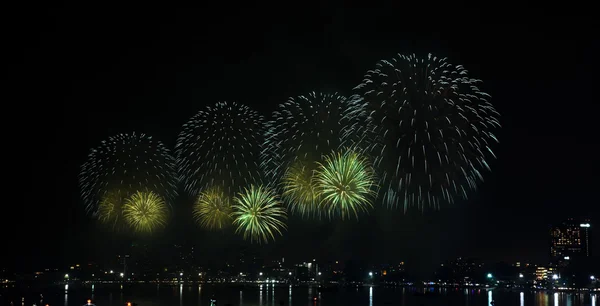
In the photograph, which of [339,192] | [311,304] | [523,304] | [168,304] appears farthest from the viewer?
[523,304]

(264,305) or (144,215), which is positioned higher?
(144,215)

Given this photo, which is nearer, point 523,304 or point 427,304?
point 427,304

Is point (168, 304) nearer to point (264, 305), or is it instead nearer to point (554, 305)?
point (264, 305)

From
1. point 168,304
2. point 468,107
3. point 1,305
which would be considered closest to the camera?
point 468,107

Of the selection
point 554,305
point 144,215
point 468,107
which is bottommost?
point 554,305

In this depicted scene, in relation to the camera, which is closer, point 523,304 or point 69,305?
point 69,305

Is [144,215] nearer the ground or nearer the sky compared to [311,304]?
nearer the sky

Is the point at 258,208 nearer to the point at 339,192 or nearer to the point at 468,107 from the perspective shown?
the point at 339,192

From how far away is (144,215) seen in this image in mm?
129375

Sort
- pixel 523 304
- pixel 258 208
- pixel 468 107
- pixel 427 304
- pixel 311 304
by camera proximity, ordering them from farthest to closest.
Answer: pixel 523 304 < pixel 427 304 < pixel 311 304 < pixel 258 208 < pixel 468 107

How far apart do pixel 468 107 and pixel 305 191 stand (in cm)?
2856

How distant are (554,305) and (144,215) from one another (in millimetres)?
120374

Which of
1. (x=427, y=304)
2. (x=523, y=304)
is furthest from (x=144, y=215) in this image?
(x=523, y=304)

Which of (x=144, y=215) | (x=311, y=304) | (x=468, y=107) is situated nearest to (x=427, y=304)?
(x=311, y=304)
